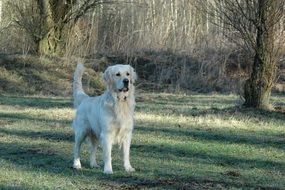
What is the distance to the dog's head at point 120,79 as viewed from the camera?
8.98 metres

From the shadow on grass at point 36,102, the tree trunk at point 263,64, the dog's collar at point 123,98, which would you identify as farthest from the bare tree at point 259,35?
the dog's collar at point 123,98

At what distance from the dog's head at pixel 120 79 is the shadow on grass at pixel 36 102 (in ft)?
30.7

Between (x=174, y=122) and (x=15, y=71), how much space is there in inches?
500

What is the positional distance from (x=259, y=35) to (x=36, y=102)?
699cm

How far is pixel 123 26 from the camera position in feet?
104

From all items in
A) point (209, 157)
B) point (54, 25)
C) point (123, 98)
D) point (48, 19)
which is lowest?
point (209, 157)

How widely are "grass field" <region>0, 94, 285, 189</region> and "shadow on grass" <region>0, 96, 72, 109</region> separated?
1.18 ft

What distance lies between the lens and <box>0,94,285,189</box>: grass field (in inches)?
327

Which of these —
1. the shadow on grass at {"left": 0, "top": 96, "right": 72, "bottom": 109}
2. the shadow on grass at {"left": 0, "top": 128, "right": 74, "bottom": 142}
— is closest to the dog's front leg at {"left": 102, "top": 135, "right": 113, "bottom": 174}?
the shadow on grass at {"left": 0, "top": 128, "right": 74, "bottom": 142}

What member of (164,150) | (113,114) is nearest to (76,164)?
(113,114)

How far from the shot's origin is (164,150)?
11.1 metres

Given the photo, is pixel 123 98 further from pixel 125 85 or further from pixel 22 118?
pixel 22 118

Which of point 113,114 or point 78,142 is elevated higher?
point 113,114

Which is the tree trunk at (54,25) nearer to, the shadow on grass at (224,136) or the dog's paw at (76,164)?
the shadow on grass at (224,136)
